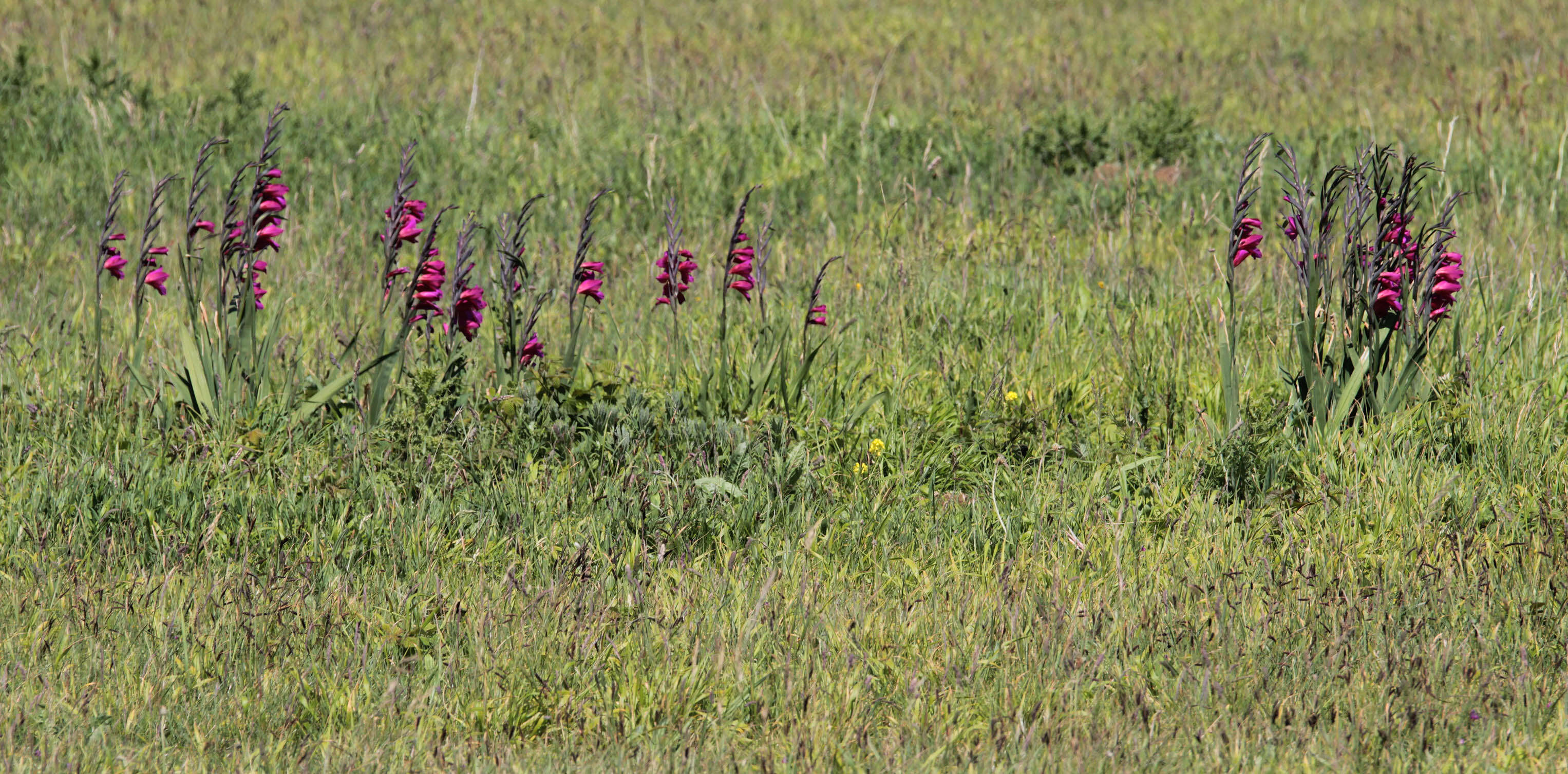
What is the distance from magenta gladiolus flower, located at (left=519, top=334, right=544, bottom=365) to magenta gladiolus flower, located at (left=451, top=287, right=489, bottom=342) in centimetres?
18

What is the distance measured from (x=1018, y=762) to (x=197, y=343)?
9.92 feet

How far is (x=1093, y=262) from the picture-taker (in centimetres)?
562

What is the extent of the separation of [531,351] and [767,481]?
1.06m

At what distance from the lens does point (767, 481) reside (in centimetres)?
360

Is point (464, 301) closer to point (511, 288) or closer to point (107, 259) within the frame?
point (511, 288)

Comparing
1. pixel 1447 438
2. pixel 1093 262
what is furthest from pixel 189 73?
pixel 1447 438

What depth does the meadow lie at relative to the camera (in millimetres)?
2559

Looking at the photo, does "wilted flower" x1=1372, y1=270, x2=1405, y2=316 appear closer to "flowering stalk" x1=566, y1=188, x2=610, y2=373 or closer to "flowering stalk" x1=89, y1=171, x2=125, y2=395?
"flowering stalk" x1=566, y1=188, x2=610, y2=373

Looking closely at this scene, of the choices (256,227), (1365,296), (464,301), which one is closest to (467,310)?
(464,301)

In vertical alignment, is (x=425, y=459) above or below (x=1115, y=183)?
below

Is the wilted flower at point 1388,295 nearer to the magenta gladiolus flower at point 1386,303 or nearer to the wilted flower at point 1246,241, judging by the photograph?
the magenta gladiolus flower at point 1386,303

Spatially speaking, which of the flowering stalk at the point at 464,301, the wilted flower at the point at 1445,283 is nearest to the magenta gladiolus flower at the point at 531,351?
the flowering stalk at the point at 464,301

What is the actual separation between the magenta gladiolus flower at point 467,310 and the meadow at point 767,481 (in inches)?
3.2

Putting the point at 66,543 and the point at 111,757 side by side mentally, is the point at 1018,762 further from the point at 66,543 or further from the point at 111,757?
the point at 66,543
